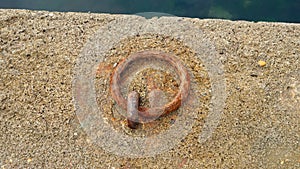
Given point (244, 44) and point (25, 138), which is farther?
point (244, 44)

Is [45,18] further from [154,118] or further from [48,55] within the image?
[154,118]

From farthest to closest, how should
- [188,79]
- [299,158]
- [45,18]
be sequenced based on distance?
1. [45,18]
2. [188,79]
3. [299,158]

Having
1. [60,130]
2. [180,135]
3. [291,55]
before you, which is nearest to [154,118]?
[180,135]
